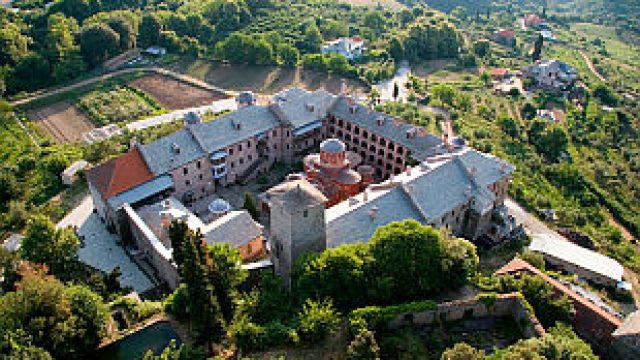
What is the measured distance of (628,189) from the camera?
90250 mm

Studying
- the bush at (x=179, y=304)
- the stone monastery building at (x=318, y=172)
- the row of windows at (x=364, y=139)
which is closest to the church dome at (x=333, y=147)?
the stone monastery building at (x=318, y=172)

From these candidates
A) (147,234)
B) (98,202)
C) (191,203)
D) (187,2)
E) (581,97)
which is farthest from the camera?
(187,2)

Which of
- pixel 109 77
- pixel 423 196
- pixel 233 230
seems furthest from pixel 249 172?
pixel 109 77

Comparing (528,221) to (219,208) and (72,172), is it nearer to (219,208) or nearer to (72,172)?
(219,208)

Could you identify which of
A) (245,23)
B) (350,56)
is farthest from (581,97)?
(245,23)

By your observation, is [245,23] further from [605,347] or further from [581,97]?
[605,347]

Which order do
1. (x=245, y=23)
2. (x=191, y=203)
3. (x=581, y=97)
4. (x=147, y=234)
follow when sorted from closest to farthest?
(x=147, y=234), (x=191, y=203), (x=581, y=97), (x=245, y=23)

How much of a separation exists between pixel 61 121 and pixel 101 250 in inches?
1710

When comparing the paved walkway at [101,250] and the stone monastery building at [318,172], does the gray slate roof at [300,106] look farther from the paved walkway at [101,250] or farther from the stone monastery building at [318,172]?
the paved walkway at [101,250]

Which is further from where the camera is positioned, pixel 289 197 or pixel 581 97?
pixel 581 97

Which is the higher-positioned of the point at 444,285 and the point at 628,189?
the point at 444,285

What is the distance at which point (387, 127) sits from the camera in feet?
247

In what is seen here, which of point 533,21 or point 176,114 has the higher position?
point 533,21

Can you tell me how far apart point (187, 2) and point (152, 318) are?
397ft
